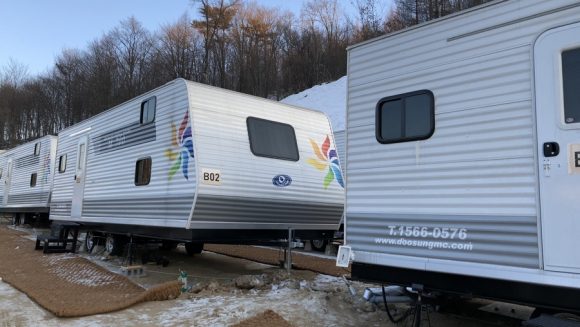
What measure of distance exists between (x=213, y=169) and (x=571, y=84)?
5.06 meters

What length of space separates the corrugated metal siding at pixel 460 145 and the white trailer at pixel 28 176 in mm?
14440

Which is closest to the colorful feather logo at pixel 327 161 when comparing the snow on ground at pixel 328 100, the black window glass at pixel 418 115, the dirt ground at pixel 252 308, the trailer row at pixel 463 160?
the dirt ground at pixel 252 308

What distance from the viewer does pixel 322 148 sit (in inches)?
380

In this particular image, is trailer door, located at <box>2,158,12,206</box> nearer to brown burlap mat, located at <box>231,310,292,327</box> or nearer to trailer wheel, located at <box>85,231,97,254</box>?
trailer wheel, located at <box>85,231,97,254</box>

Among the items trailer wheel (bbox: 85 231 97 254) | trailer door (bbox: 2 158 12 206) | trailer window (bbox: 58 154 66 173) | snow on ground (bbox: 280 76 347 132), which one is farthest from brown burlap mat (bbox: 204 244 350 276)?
snow on ground (bbox: 280 76 347 132)

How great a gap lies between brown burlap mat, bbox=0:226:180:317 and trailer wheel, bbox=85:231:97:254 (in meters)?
0.60

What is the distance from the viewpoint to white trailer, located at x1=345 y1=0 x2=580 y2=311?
383cm

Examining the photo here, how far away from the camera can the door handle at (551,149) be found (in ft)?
12.5

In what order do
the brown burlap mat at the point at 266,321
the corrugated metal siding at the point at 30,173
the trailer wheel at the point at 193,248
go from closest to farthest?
the brown burlap mat at the point at 266,321 → the trailer wheel at the point at 193,248 → the corrugated metal siding at the point at 30,173

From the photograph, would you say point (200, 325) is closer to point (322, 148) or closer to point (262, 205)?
point (262, 205)

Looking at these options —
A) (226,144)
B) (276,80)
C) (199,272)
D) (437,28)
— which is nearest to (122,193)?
(199,272)

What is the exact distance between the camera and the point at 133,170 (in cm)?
912

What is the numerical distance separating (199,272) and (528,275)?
6.77 metres

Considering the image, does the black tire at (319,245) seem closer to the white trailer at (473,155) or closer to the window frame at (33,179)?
the white trailer at (473,155)
